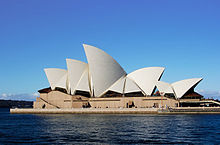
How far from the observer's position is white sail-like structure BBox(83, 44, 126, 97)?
7569 cm

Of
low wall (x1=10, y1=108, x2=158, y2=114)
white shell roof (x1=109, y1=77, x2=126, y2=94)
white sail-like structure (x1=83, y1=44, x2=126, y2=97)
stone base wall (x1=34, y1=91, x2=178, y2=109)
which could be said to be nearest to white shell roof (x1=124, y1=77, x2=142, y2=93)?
white shell roof (x1=109, y1=77, x2=126, y2=94)

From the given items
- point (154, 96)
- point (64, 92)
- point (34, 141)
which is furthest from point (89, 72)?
point (34, 141)

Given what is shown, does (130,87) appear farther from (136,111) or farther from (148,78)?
(136,111)

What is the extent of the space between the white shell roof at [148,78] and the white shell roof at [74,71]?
1599 centimetres

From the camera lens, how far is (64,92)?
81.7m

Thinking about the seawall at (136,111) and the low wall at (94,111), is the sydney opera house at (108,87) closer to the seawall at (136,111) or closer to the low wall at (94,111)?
the low wall at (94,111)

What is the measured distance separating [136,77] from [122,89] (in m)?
5.45

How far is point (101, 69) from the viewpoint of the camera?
76.9 m

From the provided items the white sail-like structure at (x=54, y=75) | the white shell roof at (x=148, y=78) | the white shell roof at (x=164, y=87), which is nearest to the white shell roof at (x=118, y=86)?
the white shell roof at (x=148, y=78)

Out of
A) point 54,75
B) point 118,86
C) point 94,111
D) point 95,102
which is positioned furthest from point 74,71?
point 94,111

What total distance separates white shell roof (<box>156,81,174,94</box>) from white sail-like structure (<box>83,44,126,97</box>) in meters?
11.7

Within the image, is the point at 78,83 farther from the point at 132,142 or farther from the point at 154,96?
the point at 132,142

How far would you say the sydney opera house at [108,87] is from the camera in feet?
240

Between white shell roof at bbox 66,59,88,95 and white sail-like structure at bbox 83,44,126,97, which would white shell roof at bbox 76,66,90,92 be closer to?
white shell roof at bbox 66,59,88,95
